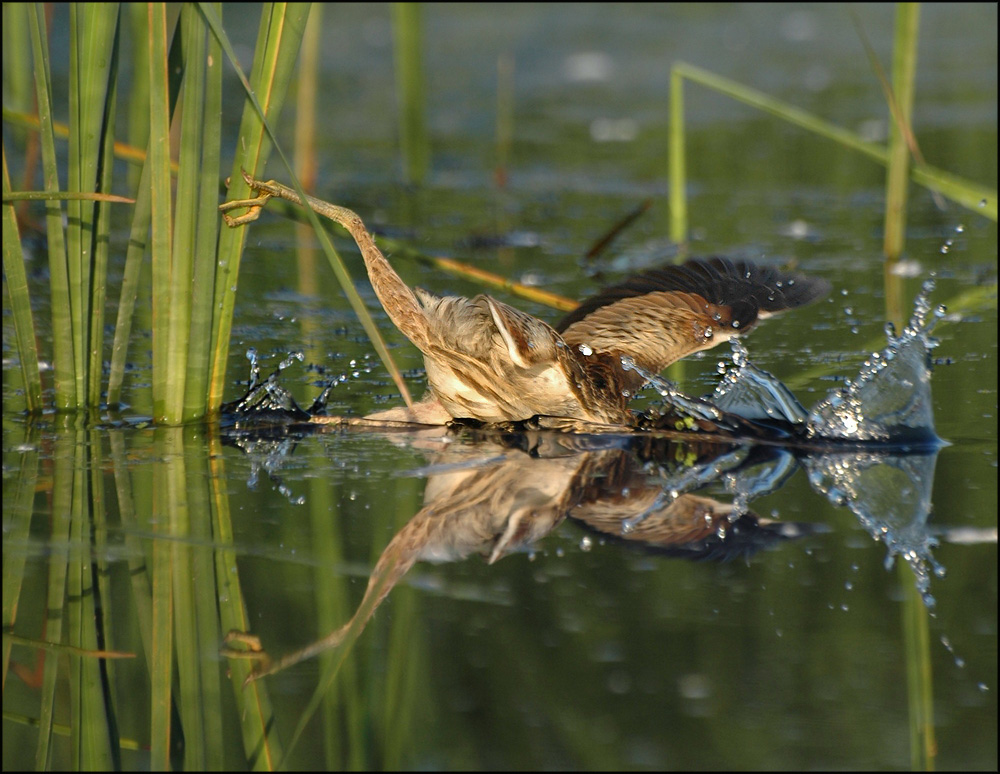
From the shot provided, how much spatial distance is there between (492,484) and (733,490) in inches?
21.4

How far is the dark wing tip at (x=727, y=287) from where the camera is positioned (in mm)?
3928

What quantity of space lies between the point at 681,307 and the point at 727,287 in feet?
0.77

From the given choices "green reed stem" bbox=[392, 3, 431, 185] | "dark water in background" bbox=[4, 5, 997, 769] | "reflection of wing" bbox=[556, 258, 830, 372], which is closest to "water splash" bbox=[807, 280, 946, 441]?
"dark water in background" bbox=[4, 5, 997, 769]

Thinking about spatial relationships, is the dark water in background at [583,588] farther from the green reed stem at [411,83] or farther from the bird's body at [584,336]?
the green reed stem at [411,83]

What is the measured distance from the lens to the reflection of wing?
3.74m

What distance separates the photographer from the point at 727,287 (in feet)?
13.2

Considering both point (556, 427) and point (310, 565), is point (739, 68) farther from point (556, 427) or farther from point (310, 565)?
point (310, 565)

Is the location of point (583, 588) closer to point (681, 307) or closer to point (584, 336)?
point (584, 336)

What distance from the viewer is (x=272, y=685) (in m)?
1.98

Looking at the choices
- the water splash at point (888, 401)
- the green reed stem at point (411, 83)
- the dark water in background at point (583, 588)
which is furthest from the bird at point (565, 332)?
the green reed stem at point (411, 83)

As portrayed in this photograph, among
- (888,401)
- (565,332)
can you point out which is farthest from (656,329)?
(888,401)

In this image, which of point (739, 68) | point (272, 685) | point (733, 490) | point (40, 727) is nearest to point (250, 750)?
point (272, 685)

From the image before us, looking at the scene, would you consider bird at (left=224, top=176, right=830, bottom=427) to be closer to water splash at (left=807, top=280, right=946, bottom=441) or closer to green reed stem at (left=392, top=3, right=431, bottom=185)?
water splash at (left=807, top=280, right=946, bottom=441)

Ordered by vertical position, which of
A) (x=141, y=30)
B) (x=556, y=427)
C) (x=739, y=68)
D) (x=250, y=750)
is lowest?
(x=250, y=750)
